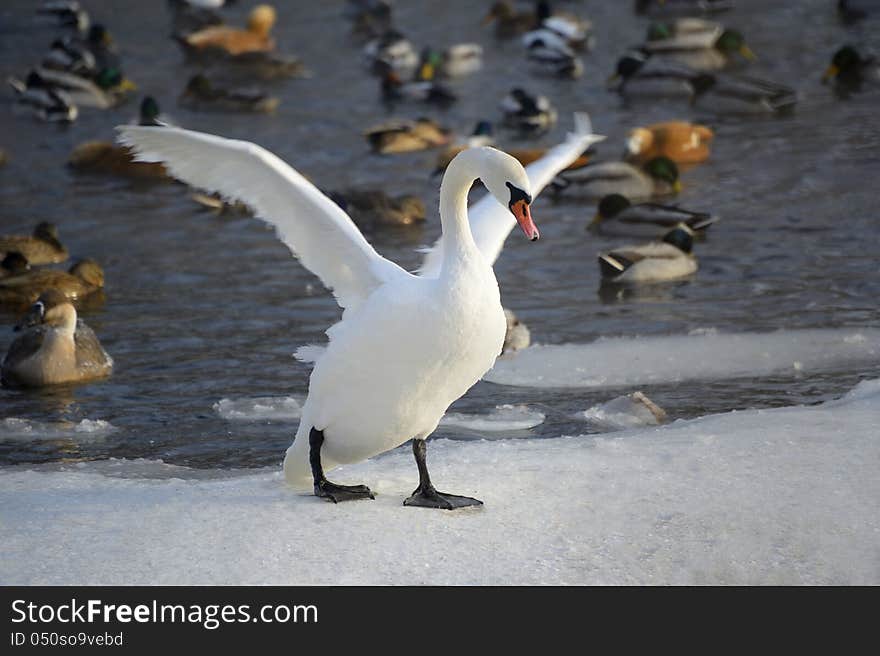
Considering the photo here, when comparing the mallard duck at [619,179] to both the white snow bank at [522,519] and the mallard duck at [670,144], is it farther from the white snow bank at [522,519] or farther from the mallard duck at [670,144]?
the white snow bank at [522,519]

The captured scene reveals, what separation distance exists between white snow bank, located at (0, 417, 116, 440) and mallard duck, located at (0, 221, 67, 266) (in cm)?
428

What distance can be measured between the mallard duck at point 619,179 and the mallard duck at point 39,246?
450 cm

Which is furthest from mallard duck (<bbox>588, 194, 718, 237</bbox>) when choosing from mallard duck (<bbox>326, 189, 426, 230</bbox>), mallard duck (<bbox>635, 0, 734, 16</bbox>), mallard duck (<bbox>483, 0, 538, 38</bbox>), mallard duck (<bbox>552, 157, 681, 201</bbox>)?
mallard duck (<bbox>635, 0, 734, 16</bbox>)

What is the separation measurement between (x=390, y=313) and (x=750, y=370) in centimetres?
370

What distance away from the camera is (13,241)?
12.8m

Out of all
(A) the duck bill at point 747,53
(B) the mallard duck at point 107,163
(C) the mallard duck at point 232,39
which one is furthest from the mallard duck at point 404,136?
(C) the mallard duck at point 232,39

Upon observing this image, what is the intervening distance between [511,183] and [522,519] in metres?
1.25

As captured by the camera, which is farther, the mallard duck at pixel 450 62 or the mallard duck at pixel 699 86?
the mallard duck at pixel 450 62

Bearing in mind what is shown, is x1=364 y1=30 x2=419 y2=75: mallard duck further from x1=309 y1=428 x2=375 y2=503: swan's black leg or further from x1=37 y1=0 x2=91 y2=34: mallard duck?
x1=309 y1=428 x2=375 y2=503: swan's black leg

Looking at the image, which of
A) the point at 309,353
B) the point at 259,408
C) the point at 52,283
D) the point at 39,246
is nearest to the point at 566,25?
the point at 39,246

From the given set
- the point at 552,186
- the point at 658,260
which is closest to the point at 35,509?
the point at 658,260

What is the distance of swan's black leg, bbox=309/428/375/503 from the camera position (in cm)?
631

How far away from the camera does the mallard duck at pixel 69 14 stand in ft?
85.0
